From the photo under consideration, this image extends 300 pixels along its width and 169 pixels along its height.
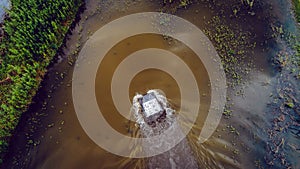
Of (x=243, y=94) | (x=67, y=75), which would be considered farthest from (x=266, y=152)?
(x=67, y=75)

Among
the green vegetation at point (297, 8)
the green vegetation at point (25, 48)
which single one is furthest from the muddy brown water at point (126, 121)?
the green vegetation at point (297, 8)

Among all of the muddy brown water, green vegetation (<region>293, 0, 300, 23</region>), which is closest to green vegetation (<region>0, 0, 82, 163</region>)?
the muddy brown water

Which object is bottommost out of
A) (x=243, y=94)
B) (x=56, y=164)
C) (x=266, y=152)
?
(x=266, y=152)

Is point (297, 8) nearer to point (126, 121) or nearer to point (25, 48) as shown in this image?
point (126, 121)

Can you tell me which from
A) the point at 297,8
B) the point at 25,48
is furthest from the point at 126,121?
the point at 297,8

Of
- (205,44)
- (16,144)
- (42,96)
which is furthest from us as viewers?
(205,44)

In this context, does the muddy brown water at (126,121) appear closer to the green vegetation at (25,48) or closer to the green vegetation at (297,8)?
the green vegetation at (25,48)

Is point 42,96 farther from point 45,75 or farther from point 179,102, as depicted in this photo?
point 179,102
